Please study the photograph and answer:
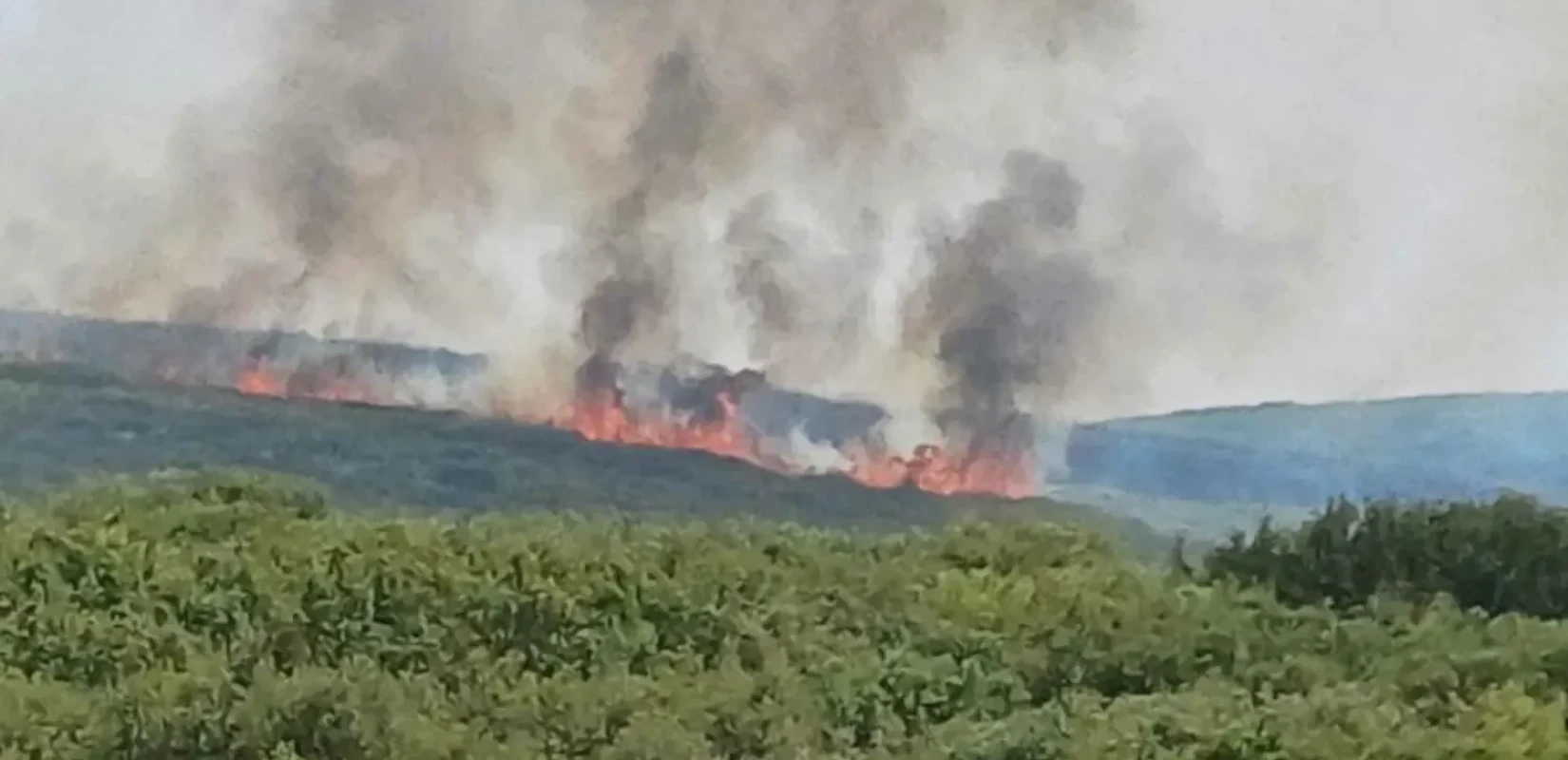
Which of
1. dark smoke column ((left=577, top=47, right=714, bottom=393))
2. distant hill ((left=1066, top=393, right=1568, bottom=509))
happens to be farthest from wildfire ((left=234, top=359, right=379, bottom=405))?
distant hill ((left=1066, top=393, right=1568, bottom=509))

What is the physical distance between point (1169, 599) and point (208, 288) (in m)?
0.85

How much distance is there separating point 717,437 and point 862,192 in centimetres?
24

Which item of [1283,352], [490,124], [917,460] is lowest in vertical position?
[917,460]

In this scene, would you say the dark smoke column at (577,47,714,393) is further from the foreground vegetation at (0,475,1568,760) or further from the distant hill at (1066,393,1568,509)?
the distant hill at (1066,393,1568,509)

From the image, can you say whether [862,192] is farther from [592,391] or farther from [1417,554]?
[1417,554]

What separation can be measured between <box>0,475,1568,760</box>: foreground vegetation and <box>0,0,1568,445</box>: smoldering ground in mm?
153

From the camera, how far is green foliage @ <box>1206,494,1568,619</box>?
1.63 meters

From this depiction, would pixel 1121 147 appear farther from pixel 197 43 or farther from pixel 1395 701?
pixel 197 43

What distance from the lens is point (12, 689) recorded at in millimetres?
1533

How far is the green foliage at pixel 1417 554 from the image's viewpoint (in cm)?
163

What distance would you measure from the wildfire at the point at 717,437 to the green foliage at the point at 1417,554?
0.72 feet

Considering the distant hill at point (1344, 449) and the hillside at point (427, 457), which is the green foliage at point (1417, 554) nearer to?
the distant hill at point (1344, 449)

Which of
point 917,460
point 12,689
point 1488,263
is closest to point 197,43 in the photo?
point 12,689

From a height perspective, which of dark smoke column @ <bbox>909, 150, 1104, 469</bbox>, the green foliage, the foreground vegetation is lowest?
the foreground vegetation
